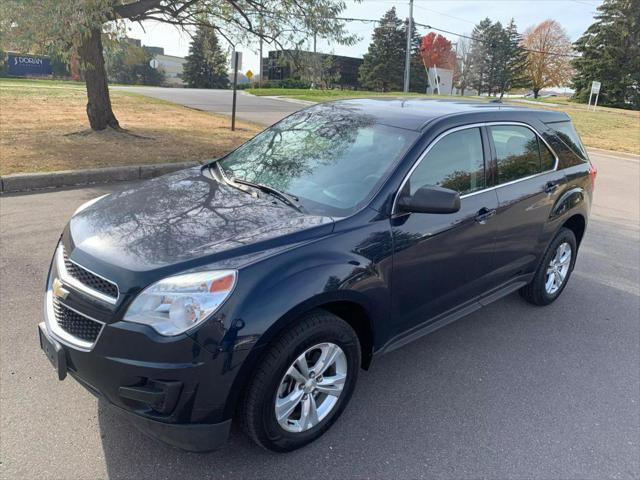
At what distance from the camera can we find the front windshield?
3.01 m

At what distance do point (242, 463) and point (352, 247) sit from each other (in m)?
1.24

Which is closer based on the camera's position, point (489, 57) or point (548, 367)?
point (548, 367)

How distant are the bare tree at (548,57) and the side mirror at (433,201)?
241 feet

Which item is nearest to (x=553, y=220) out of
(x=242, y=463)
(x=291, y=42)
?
(x=242, y=463)

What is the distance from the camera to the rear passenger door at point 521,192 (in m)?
3.70

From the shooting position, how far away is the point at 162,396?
→ 2.18 meters

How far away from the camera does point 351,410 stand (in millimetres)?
3023

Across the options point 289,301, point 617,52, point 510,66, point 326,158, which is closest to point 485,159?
point 326,158

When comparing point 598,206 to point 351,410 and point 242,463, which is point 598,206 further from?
point 242,463

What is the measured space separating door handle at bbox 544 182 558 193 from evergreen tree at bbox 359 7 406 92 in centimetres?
5912

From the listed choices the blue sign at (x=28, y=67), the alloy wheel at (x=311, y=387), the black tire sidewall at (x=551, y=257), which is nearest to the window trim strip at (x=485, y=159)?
the black tire sidewall at (x=551, y=257)

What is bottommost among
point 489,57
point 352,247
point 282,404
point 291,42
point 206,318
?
point 282,404

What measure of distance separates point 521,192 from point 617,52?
53.0m

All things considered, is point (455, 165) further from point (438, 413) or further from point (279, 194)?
point (438, 413)
